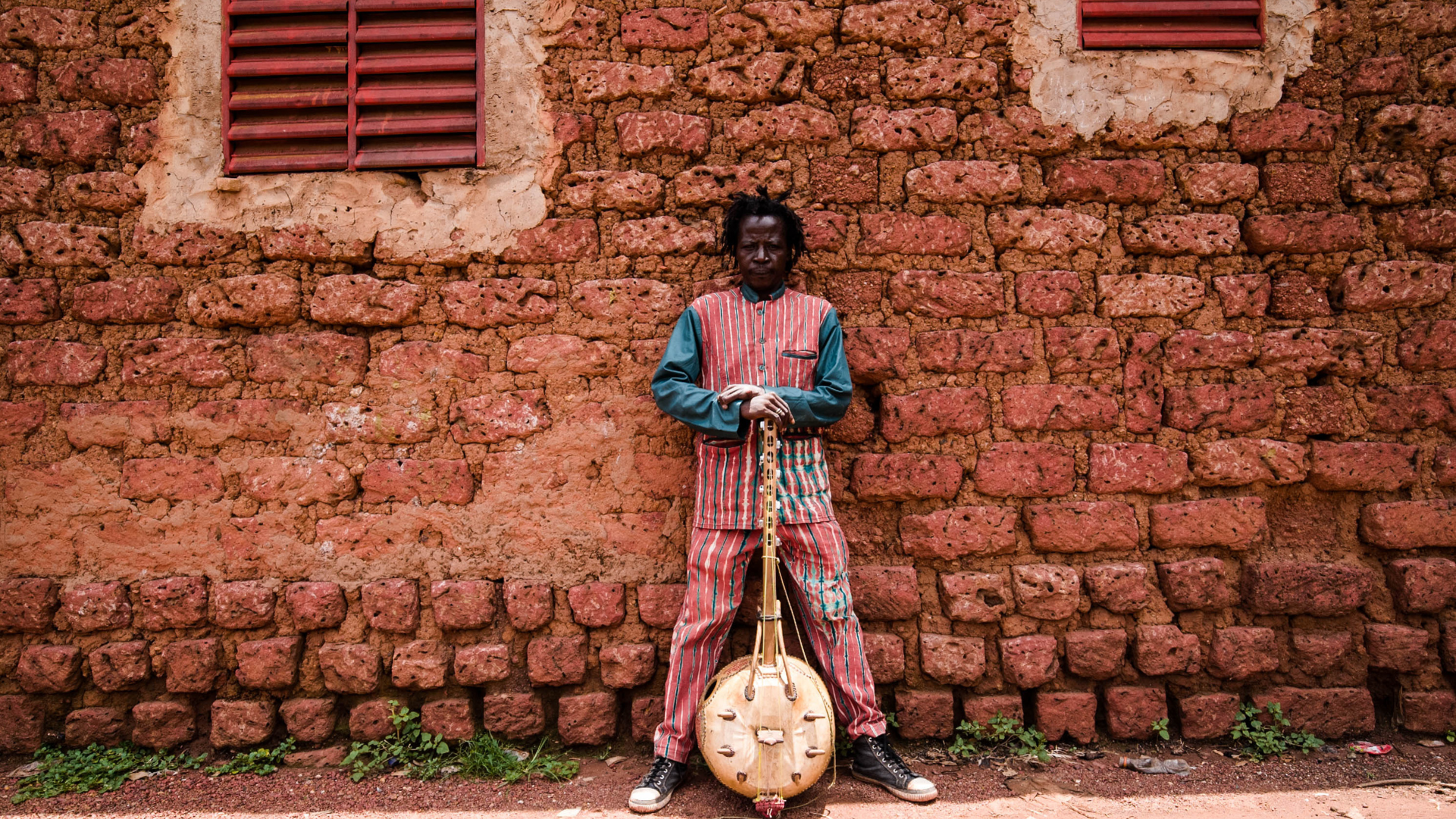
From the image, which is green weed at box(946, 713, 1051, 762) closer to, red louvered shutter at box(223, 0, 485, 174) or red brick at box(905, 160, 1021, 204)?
red brick at box(905, 160, 1021, 204)

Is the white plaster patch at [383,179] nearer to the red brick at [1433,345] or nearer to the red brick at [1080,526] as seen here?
the red brick at [1080,526]

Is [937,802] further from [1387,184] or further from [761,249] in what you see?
[1387,184]

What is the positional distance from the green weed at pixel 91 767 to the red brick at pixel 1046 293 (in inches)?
131

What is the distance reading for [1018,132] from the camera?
9.24 feet

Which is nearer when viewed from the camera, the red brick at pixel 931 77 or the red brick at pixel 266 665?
the red brick at pixel 266 665

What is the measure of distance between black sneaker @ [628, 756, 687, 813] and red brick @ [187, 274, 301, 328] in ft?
6.77

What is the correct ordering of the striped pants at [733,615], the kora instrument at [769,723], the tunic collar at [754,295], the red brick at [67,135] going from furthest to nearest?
1. the red brick at [67,135]
2. the tunic collar at [754,295]
3. the striped pants at [733,615]
4. the kora instrument at [769,723]

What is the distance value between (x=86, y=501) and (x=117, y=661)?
579mm

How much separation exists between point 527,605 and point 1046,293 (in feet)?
7.14

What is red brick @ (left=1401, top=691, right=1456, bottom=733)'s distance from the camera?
2.69 m

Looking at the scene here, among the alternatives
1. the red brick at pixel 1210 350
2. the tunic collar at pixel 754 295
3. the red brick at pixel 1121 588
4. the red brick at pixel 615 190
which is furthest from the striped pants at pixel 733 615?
the red brick at pixel 1210 350

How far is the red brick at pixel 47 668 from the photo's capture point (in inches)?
105

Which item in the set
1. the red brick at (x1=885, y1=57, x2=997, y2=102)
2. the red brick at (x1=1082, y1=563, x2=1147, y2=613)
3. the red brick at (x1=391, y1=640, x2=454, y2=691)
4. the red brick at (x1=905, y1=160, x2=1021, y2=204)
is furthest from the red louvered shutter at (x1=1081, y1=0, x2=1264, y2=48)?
the red brick at (x1=391, y1=640, x2=454, y2=691)

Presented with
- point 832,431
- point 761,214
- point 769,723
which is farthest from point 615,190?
point 769,723
